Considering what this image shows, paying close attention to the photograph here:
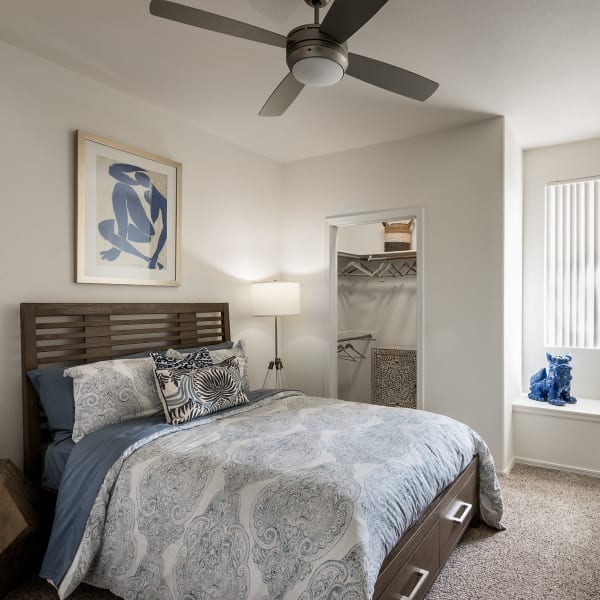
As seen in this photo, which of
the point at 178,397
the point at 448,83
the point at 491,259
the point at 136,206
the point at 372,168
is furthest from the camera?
the point at 372,168

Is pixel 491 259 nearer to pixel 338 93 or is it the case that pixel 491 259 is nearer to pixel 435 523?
pixel 338 93

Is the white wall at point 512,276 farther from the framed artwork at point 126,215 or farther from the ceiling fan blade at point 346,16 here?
the framed artwork at point 126,215

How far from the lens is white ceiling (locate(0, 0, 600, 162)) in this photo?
2.20 meters

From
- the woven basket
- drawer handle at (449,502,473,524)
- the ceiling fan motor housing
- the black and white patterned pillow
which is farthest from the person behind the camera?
the woven basket

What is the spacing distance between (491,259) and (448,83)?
1301 millimetres

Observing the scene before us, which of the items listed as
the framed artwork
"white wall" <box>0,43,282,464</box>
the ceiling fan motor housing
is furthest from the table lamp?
the ceiling fan motor housing

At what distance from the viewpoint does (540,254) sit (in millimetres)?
4195

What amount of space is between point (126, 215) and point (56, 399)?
1269mm

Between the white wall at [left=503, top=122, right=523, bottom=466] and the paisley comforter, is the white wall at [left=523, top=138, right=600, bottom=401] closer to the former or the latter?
the white wall at [left=503, top=122, right=523, bottom=466]

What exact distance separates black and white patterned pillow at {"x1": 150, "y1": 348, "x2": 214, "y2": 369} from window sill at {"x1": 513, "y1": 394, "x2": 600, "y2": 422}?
255 cm

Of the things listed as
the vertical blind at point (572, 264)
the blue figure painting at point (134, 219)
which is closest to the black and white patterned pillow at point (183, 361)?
the blue figure painting at point (134, 219)

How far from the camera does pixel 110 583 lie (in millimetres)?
1963

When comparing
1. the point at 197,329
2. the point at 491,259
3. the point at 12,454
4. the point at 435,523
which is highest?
the point at 491,259

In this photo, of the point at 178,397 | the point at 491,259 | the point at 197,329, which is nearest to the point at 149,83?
the point at 197,329
